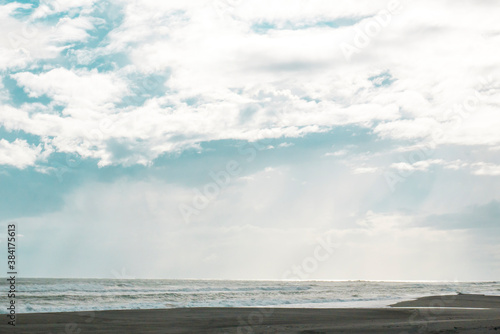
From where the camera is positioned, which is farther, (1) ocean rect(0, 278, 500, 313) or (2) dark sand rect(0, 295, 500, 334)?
(1) ocean rect(0, 278, 500, 313)

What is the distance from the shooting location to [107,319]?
77.0 feet

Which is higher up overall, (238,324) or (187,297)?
(187,297)

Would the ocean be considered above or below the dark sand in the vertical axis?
above

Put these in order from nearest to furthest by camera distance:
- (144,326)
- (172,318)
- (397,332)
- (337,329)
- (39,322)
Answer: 1. (397,332)
2. (337,329)
3. (144,326)
4. (39,322)
5. (172,318)

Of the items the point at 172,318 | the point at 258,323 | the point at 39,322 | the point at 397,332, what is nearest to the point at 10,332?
the point at 39,322

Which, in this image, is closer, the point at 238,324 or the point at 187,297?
the point at 238,324

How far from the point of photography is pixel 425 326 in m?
18.3

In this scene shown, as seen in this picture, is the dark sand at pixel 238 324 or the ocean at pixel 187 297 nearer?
the dark sand at pixel 238 324

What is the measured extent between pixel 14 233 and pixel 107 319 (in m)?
6.30

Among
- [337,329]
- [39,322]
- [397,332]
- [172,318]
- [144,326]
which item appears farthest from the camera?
[172,318]

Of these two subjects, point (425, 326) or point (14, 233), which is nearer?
point (425, 326)

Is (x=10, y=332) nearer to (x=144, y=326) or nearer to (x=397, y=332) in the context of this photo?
(x=144, y=326)

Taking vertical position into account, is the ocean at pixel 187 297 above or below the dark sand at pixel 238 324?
above

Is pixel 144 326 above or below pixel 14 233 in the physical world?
below
